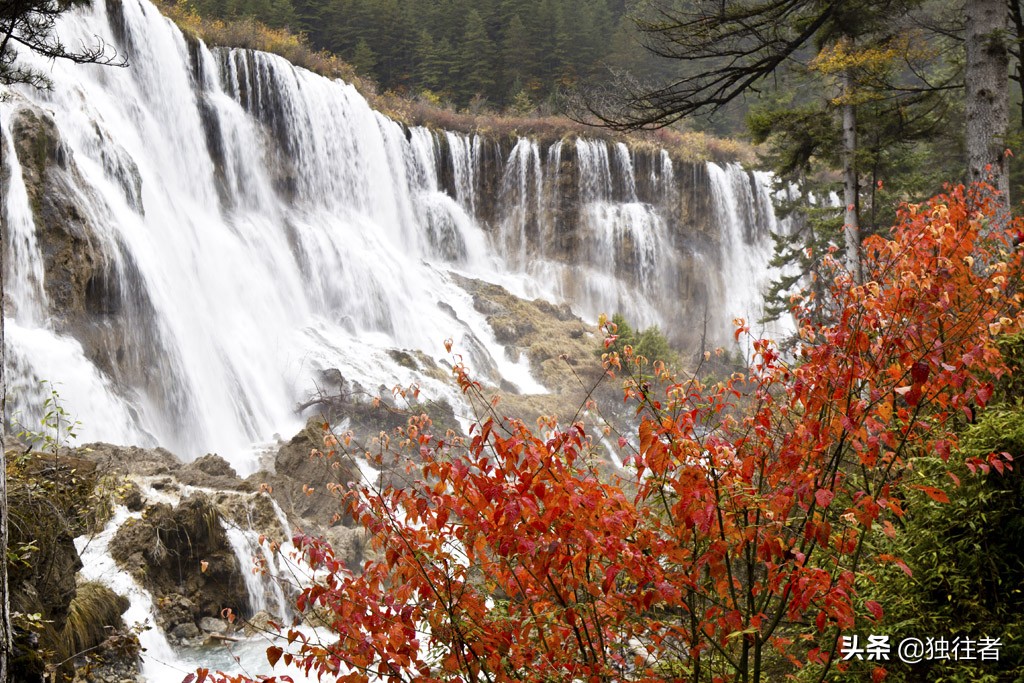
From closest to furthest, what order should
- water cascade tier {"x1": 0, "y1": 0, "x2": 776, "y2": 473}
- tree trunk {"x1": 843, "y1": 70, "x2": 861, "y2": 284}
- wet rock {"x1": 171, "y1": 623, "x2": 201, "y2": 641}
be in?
1. wet rock {"x1": 171, "y1": 623, "x2": 201, "y2": 641}
2. tree trunk {"x1": 843, "y1": 70, "x2": 861, "y2": 284}
3. water cascade tier {"x1": 0, "y1": 0, "x2": 776, "y2": 473}

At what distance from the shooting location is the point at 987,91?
805cm

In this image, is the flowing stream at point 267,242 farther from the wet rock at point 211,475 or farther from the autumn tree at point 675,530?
the autumn tree at point 675,530

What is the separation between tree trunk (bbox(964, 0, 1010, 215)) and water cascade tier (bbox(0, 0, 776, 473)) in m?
8.73

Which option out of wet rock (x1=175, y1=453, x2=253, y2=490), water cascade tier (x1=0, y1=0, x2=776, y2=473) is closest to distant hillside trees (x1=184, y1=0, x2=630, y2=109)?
water cascade tier (x1=0, y1=0, x2=776, y2=473)

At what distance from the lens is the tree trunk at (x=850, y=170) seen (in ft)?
36.3

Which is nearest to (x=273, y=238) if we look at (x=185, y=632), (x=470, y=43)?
(x=185, y=632)

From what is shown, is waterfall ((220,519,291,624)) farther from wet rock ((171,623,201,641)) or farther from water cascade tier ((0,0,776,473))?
water cascade tier ((0,0,776,473))

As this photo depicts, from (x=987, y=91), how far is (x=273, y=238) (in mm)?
19526

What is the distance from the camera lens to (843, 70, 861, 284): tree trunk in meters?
11.1

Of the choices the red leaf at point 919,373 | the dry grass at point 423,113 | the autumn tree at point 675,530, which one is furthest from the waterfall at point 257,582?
the dry grass at point 423,113

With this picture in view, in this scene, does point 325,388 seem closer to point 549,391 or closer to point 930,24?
point 549,391

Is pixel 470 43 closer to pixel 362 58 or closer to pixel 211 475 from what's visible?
pixel 362 58

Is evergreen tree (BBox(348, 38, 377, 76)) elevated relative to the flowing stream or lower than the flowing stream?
elevated

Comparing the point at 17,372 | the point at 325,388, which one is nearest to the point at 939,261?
the point at 17,372
